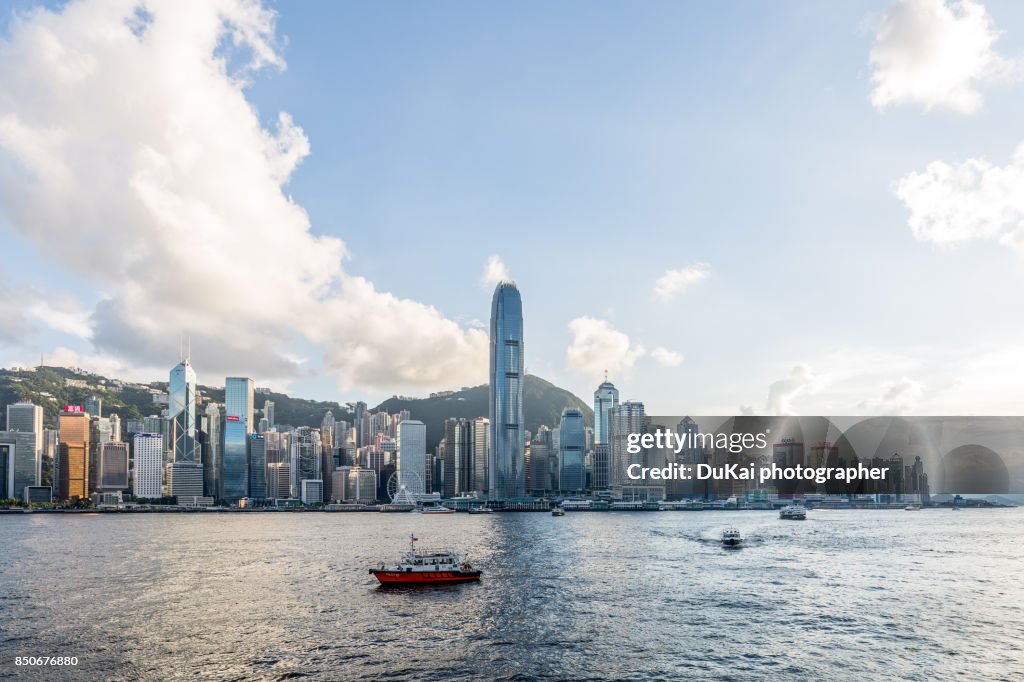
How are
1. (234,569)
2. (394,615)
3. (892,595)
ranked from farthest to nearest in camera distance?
(234,569) < (892,595) < (394,615)

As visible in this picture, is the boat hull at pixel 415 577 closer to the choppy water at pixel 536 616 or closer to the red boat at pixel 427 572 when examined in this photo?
the red boat at pixel 427 572

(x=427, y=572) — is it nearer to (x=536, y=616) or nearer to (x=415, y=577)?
(x=415, y=577)

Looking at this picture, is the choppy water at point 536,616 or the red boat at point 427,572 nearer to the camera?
the choppy water at point 536,616

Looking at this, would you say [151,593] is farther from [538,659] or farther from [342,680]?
[538,659]

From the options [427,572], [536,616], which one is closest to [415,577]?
[427,572]

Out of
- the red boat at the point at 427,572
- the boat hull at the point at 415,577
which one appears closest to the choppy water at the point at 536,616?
the boat hull at the point at 415,577

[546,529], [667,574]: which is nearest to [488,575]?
[667,574]
